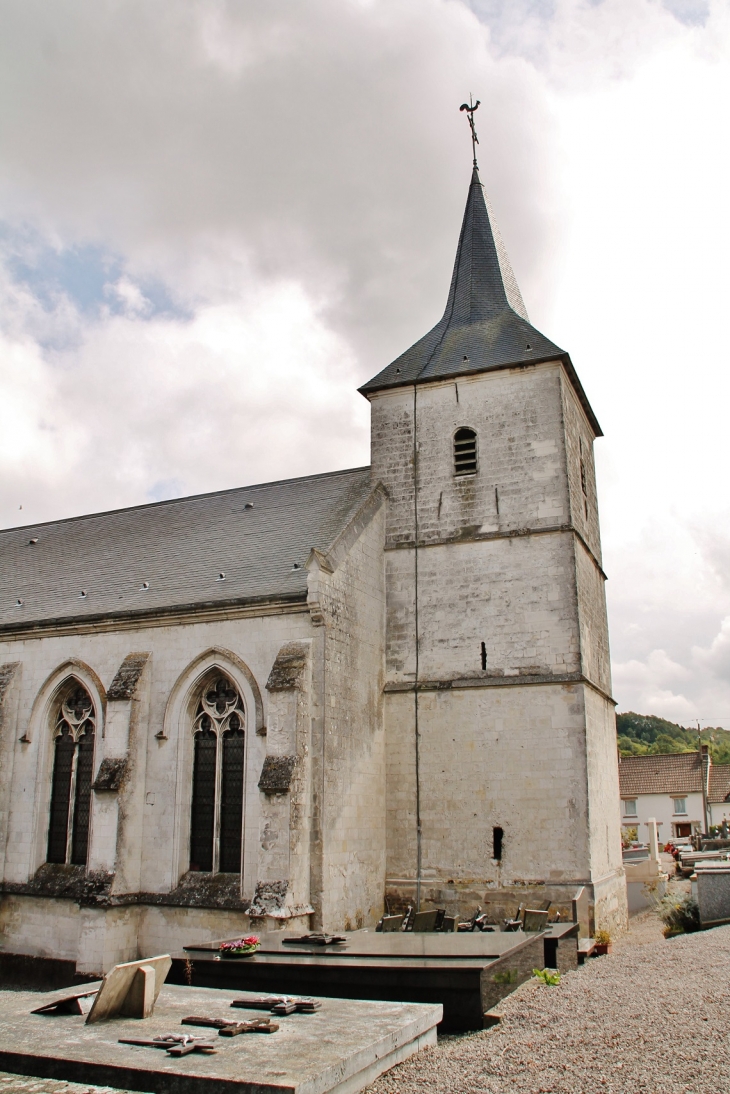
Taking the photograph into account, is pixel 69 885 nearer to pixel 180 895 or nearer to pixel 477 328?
pixel 180 895

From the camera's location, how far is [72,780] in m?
17.0

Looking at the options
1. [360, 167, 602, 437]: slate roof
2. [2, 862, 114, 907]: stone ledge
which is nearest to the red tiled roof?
[360, 167, 602, 437]: slate roof

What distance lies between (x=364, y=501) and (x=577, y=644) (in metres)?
4.97

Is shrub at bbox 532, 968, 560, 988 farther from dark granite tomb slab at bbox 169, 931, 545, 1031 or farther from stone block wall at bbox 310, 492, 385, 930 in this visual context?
stone block wall at bbox 310, 492, 385, 930

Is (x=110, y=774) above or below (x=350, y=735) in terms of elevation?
below

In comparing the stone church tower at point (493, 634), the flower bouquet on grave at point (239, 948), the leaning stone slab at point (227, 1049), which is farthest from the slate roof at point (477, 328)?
the leaning stone slab at point (227, 1049)

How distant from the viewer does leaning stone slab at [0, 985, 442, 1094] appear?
5723 millimetres

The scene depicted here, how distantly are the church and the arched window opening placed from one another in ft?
0.14

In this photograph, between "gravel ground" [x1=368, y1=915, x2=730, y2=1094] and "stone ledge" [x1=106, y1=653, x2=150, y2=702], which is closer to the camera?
"gravel ground" [x1=368, y1=915, x2=730, y2=1094]

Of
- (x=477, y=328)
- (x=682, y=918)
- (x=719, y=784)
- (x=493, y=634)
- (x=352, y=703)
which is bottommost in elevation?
(x=682, y=918)

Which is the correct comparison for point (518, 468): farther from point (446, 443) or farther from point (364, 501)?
point (364, 501)

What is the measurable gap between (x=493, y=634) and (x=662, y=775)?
46647 millimetres

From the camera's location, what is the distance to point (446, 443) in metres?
17.9

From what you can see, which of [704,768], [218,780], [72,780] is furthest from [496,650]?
[704,768]
